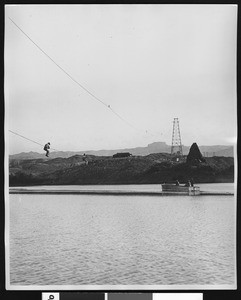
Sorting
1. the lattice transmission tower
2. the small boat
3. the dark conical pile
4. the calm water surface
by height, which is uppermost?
the lattice transmission tower

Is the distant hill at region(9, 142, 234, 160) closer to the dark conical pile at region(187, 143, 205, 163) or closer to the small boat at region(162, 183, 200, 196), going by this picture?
the dark conical pile at region(187, 143, 205, 163)

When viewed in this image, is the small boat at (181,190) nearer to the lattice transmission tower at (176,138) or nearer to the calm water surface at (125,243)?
the calm water surface at (125,243)

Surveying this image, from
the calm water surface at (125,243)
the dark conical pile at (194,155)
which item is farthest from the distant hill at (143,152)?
the calm water surface at (125,243)

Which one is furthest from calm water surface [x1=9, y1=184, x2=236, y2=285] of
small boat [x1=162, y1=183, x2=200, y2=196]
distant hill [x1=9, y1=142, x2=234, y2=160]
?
distant hill [x1=9, y1=142, x2=234, y2=160]

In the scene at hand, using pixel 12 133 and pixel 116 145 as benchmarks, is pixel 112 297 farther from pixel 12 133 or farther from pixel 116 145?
pixel 12 133

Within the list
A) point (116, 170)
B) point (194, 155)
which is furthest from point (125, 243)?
point (194, 155)

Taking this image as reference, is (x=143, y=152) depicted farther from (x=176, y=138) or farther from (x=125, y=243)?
(x=125, y=243)

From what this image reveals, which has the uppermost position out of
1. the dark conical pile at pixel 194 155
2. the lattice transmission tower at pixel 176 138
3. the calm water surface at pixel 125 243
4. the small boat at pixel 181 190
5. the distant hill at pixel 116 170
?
the lattice transmission tower at pixel 176 138
